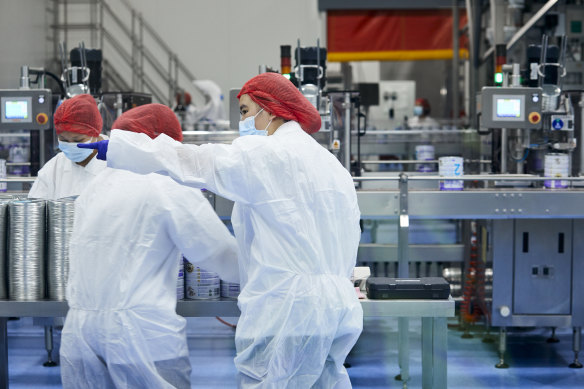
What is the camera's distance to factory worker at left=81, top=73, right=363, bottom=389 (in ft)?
5.60

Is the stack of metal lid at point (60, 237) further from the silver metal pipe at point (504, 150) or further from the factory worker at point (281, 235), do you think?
the silver metal pipe at point (504, 150)

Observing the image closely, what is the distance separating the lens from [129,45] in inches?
357

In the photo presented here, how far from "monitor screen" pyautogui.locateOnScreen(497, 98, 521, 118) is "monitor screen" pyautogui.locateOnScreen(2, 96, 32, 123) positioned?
2506mm

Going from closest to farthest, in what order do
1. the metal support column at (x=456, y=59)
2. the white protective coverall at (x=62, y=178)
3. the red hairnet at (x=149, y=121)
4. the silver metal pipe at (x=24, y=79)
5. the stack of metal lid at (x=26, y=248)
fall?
the red hairnet at (x=149, y=121) → the stack of metal lid at (x=26, y=248) → the white protective coverall at (x=62, y=178) → the silver metal pipe at (x=24, y=79) → the metal support column at (x=456, y=59)

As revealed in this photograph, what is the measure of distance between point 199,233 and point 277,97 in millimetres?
410

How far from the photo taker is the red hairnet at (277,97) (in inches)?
72.8

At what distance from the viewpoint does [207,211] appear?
1.95m

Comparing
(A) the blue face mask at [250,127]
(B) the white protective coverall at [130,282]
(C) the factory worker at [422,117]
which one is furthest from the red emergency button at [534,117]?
(C) the factory worker at [422,117]

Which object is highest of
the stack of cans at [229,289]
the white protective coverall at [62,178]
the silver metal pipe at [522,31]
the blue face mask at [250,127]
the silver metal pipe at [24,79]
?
the silver metal pipe at [522,31]

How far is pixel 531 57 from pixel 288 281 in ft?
8.88

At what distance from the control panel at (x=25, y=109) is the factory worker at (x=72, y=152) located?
949 mm

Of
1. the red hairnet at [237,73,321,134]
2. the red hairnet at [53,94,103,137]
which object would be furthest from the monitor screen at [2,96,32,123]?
the red hairnet at [237,73,321,134]

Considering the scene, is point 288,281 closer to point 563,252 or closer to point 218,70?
point 563,252

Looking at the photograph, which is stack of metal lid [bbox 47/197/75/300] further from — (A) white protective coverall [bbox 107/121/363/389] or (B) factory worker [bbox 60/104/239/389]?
(A) white protective coverall [bbox 107/121/363/389]
